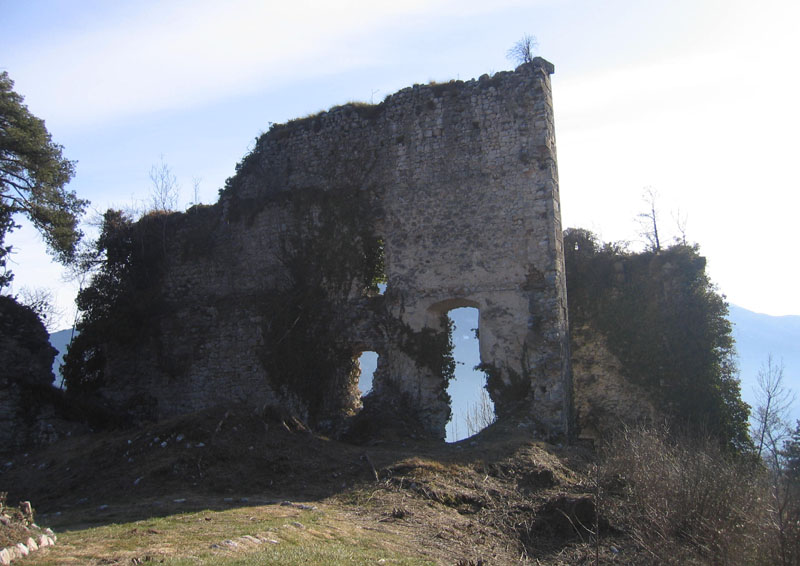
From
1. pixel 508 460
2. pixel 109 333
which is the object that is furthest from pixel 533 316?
pixel 109 333

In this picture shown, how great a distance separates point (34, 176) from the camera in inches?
664

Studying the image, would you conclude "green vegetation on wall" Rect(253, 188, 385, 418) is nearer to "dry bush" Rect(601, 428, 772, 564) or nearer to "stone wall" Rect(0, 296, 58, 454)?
"stone wall" Rect(0, 296, 58, 454)

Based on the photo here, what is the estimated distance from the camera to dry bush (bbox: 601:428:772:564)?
6.66 m

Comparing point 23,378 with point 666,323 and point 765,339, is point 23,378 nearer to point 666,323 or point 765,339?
point 666,323

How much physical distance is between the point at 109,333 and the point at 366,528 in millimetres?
11809

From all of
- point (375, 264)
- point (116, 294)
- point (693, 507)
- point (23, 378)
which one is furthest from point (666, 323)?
point (23, 378)

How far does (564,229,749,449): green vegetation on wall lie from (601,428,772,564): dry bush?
6.44 metres

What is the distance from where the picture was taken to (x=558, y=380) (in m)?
13.3

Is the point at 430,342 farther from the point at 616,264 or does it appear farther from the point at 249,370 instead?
the point at 616,264

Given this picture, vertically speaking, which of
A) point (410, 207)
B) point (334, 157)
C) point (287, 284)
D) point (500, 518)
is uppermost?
point (334, 157)

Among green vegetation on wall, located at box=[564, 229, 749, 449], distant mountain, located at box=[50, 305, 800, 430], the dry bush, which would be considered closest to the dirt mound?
the dry bush

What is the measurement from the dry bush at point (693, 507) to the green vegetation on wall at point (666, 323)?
6.44 metres

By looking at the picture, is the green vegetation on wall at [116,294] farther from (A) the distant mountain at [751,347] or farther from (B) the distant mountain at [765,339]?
(B) the distant mountain at [765,339]

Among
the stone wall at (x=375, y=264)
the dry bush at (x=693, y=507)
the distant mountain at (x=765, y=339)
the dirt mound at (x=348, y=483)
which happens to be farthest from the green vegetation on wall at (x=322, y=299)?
the distant mountain at (x=765, y=339)
